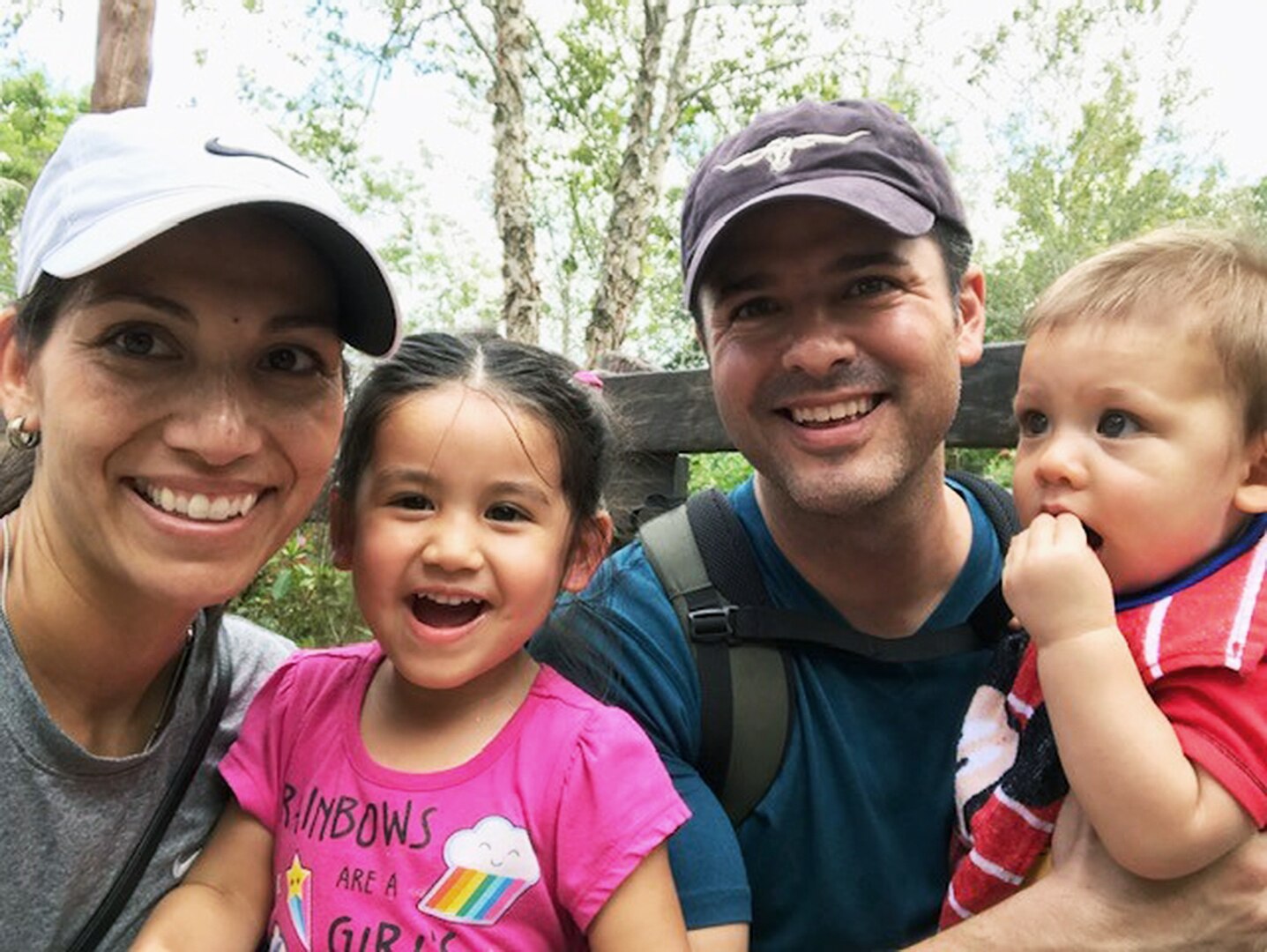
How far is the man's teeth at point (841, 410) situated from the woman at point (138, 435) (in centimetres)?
85

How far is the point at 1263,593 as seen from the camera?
1557 millimetres

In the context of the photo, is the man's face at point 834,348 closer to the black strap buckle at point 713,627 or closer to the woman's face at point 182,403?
the black strap buckle at point 713,627

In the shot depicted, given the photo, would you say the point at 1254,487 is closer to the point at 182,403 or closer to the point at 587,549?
the point at 587,549

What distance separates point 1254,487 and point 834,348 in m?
0.76

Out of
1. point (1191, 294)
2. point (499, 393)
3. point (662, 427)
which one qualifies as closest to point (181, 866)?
point (499, 393)

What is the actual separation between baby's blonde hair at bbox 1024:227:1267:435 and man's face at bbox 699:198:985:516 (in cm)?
31

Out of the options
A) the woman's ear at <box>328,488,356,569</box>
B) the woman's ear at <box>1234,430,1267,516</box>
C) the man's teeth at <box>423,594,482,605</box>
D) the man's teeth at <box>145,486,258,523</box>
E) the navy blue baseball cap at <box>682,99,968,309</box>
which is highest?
the navy blue baseball cap at <box>682,99,968,309</box>

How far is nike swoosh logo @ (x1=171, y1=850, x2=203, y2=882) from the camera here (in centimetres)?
185

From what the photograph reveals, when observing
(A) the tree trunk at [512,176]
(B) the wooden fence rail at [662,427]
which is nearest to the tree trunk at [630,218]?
(A) the tree trunk at [512,176]

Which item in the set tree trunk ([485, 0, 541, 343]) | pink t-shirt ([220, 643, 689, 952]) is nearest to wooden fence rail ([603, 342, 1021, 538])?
pink t-shirt ([220, 643, 689, 952])

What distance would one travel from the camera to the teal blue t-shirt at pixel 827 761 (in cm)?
200

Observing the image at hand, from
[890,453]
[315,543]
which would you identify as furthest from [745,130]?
[315,543]

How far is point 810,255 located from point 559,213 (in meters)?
16.9

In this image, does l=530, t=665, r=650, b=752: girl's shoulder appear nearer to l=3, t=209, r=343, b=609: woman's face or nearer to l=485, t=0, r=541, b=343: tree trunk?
l=3, t=209, r=343, b=609: woman's face
